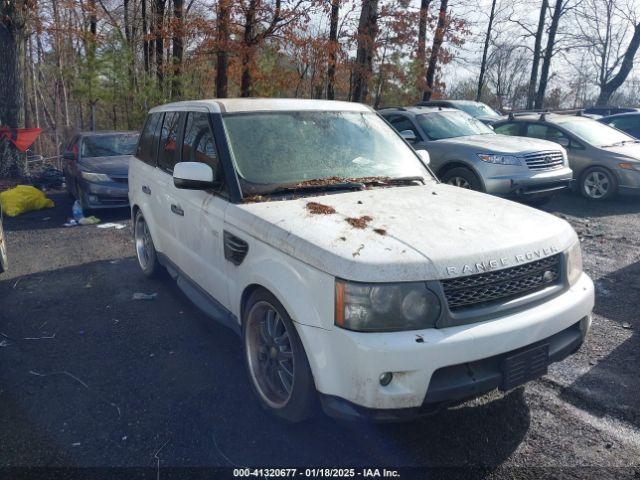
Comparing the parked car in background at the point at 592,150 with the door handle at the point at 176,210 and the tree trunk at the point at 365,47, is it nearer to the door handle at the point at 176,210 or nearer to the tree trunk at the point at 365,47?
the tree trunk at the point at 365,47

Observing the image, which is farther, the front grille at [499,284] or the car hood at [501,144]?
the car hood at [501,144]

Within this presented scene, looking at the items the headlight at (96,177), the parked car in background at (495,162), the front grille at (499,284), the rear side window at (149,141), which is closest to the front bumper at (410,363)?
the front grille at (499,284)

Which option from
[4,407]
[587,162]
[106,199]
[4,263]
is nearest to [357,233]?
[4,407]

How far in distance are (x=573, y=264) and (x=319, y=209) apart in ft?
5.25

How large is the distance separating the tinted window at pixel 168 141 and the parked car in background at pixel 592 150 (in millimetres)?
8325

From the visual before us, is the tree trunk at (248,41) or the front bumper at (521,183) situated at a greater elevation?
the tree trunk at (248,41)

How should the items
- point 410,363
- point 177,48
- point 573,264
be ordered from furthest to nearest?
point 177,48 < point 573,264 < point 410,363

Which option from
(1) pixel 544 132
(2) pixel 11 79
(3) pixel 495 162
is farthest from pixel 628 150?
(2) pixel 11 79

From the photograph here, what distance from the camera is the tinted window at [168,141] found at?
456 centimetres

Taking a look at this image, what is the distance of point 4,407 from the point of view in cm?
331

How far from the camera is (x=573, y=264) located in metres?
3.06

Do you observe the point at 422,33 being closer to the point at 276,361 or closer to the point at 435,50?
the point at 435,50

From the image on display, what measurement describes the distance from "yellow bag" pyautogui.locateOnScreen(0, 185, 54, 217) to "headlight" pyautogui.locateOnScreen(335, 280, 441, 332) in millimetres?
9374

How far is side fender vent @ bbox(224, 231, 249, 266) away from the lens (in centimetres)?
317
